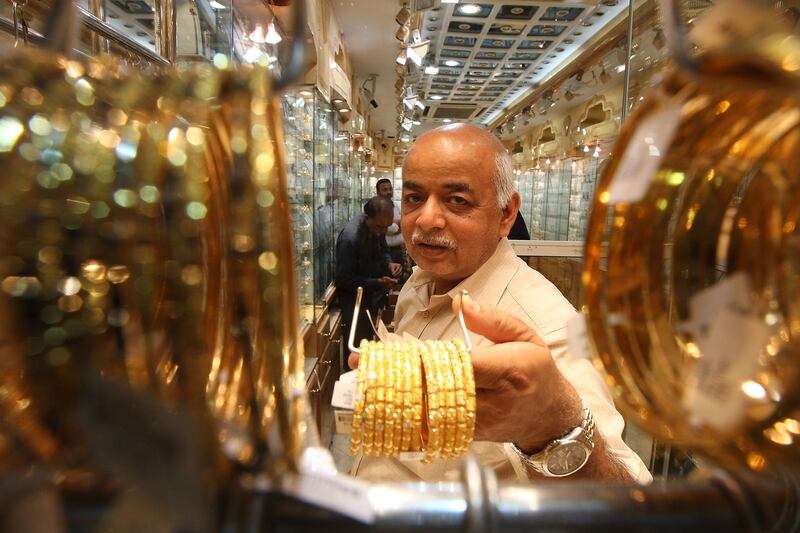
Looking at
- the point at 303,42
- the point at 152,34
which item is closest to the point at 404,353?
the point at 303,42

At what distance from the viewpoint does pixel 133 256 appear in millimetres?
270

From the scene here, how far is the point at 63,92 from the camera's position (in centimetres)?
28

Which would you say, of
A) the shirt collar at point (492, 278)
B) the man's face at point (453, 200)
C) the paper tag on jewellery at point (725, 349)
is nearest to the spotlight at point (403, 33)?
the man's face at point (453, 200)

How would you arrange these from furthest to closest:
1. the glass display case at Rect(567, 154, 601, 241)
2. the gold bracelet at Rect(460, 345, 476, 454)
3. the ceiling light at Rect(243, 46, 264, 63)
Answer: the glass display case at Rect(567, 154, 601, 241) → the ceiling light at Rect(243, 46, 264, 63) → the gold bracelet at Rect(460, 345, 476, 454)

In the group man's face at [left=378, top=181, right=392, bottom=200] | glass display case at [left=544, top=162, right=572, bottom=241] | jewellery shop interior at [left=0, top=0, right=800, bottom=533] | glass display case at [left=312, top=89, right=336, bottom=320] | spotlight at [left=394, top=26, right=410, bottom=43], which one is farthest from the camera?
glass display case at [left=544, top=162, right=572, bottom=241]

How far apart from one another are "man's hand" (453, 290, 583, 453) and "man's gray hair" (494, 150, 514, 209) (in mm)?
690

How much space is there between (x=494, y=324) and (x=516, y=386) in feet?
0.33

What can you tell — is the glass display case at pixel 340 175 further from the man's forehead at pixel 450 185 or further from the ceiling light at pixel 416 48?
the man's forehead at pixel 450 185

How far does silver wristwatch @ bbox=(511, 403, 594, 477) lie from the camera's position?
30.4 inches

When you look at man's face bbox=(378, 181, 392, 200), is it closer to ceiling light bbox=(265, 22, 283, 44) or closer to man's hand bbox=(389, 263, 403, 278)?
man's hand bbox=(389, 263, 403, 278)

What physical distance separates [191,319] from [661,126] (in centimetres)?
34

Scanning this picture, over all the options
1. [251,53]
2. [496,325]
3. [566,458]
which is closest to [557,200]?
[251,53]

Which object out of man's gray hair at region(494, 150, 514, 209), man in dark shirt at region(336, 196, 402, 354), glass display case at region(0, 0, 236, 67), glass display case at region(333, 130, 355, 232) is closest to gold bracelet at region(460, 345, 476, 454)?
glass display case at region(0, 0, 236, 67)

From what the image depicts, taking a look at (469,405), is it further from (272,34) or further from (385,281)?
(385,281)
